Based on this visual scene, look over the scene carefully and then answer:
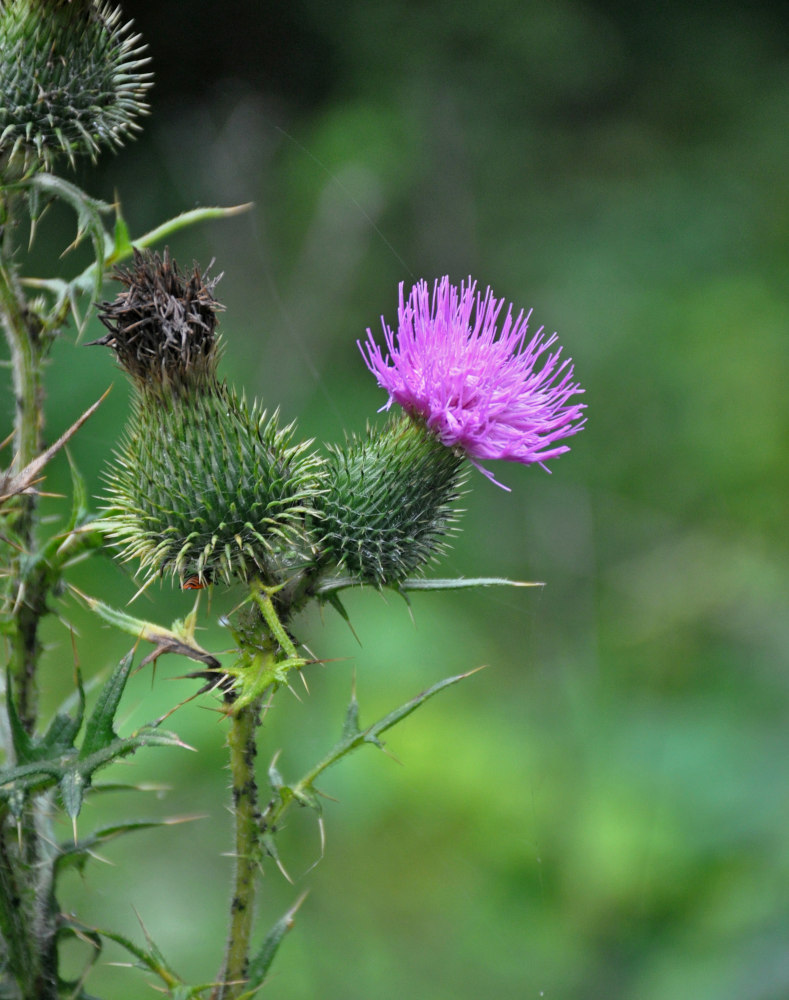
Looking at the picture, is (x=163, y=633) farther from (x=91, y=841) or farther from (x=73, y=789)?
(x=91, y=841)

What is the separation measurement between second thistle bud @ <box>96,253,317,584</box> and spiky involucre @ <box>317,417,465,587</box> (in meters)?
0.06

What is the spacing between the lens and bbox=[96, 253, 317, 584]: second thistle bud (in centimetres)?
158

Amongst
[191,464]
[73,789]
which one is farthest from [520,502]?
[73,789]

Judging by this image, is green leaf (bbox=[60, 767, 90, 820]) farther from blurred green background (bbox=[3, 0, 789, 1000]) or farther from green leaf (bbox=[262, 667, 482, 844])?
blurred green background (bbox=[3, 0, 789, 1000])

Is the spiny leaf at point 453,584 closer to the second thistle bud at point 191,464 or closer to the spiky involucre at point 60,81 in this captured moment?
the second thistle bud at point 191,464

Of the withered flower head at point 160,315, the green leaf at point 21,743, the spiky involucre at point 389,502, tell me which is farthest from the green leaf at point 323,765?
the withered flower head at point 160,315

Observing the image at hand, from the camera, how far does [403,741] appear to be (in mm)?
3646

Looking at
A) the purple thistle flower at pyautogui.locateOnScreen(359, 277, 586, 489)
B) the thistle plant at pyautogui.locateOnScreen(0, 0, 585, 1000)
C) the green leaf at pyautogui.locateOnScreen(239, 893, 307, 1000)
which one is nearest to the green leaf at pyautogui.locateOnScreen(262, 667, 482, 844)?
the thistle plant at pyautogui.locateOnScreen(0, 0, 585, 1000)

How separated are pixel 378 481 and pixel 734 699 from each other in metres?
2.37

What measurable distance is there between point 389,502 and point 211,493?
1.05 feet

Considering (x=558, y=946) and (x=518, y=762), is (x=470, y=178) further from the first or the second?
(x=558, y=946)

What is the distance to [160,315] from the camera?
5.21 ft

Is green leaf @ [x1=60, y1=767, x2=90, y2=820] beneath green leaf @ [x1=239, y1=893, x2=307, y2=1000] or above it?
above

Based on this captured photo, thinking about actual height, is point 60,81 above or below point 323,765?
above
